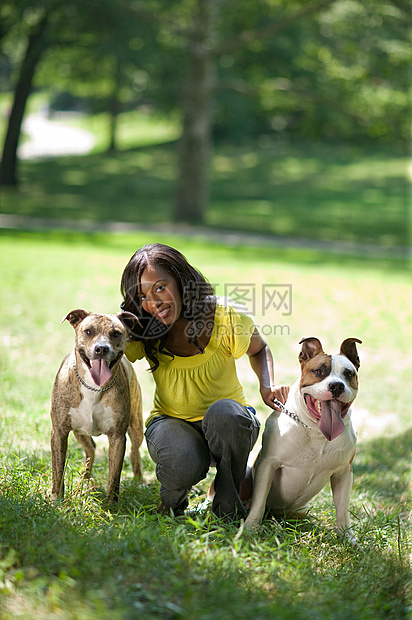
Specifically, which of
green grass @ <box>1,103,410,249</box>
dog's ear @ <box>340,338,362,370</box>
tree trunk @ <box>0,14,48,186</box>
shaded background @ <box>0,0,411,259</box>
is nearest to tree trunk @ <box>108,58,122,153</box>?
shaded background @ <box>0,0,411,259</box>

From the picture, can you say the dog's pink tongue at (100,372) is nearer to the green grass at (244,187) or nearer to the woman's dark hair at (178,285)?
the woman's dark hair at (178,285)

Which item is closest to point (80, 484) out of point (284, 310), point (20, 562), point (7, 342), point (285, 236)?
point (20, 562)

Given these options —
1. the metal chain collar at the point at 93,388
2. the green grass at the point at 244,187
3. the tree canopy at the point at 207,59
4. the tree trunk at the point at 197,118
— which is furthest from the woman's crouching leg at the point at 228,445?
the green grass at the point at 244,187

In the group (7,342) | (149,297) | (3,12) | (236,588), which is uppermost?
(3,12)

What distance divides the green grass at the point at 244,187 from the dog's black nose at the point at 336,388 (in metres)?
18.0

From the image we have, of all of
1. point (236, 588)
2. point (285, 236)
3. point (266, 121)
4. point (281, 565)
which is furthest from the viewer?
point (266, 121)

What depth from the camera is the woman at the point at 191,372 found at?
3.53m

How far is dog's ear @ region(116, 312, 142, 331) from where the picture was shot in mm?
→ 3625

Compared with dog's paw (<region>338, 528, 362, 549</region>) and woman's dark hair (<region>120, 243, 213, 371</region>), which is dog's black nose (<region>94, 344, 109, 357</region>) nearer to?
A: woman's dark hair (<region>120, 243, 213, 371</region>)

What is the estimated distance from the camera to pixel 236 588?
112 inches

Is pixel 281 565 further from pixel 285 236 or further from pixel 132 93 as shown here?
pixel 132 93

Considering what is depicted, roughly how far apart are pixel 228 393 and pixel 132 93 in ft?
101

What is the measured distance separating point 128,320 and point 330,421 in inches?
45.9

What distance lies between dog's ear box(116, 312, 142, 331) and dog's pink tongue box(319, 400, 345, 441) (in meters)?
1.04
